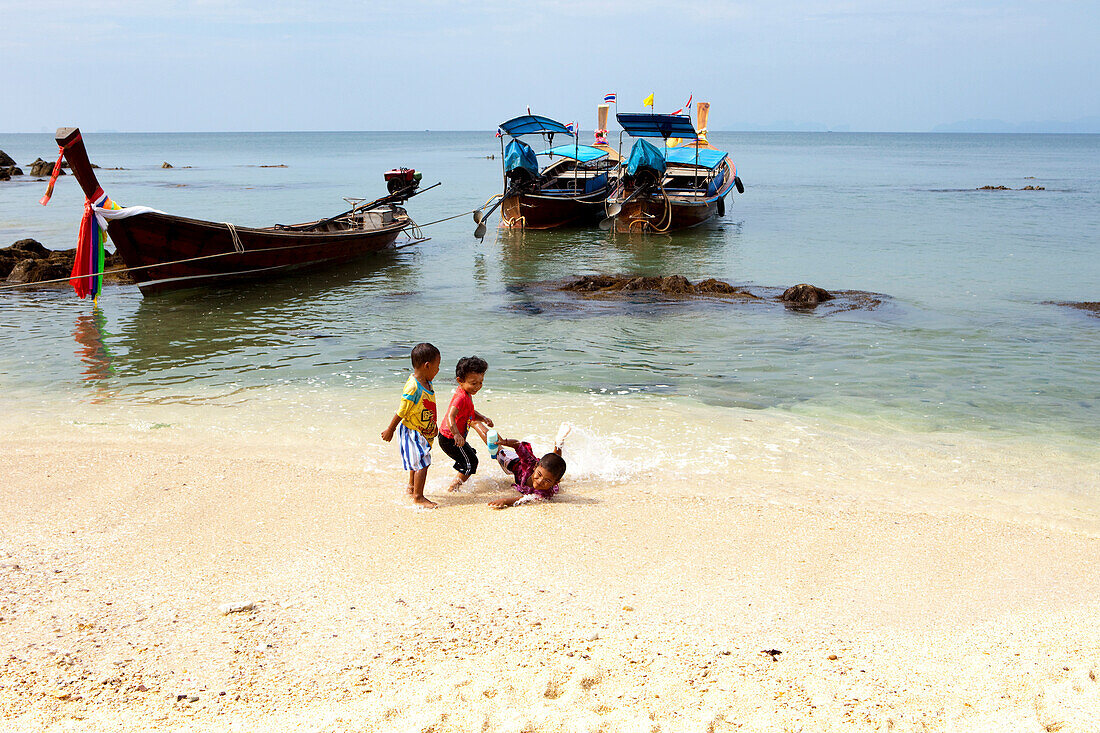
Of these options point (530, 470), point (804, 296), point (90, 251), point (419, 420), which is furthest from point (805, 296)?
point (90, 251)

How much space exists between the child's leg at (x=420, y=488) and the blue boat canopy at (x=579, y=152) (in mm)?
22480

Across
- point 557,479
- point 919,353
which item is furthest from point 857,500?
point 919,353

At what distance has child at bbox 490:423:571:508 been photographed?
522cm

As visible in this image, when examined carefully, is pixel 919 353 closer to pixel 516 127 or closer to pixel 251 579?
pixel 251 579

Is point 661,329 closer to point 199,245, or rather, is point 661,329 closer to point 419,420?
point 419,420

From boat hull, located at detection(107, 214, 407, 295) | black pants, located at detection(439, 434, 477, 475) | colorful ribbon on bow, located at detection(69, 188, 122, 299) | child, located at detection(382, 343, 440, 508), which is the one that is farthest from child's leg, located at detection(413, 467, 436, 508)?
boat hull, located at detection(107, 214, 407, 295)

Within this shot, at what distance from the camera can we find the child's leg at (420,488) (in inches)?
207

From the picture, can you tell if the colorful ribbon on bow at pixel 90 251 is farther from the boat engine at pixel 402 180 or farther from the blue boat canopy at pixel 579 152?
the blue boat canopy at pixel 579 152

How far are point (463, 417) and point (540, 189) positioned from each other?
825 inches

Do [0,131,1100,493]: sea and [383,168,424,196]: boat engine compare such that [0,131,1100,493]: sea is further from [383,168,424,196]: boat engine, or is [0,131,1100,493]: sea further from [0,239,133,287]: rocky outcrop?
[383,168,424,196]: boat engine

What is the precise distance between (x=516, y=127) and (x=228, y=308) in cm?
1316

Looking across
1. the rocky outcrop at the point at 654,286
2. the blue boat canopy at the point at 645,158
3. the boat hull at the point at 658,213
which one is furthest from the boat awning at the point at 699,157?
the rocky outcrop at the point at 654,286

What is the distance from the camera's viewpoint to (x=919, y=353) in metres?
10.3

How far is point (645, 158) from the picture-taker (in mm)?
22984
